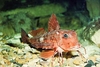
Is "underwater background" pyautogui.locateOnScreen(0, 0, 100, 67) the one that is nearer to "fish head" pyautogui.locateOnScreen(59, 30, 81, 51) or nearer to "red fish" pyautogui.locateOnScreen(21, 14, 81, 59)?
"red fish" pyautogui.locateOnScreen(21, 14, 81, 59)

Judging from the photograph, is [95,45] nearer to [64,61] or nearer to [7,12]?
[64,61]

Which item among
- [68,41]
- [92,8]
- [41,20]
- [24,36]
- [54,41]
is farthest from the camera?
[92,8]

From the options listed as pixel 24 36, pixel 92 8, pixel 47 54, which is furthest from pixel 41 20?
pixel 47 54

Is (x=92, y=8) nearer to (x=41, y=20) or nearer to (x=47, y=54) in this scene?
(x=41, y=20)

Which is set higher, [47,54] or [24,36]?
[24,36]

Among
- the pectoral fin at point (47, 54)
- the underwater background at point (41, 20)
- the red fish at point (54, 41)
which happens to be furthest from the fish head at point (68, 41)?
the underwater background at point (41, 20)

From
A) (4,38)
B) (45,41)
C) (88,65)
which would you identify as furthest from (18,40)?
(88,65)

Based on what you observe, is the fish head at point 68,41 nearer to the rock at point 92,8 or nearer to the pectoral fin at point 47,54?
the pectoral fin at point 47,54
